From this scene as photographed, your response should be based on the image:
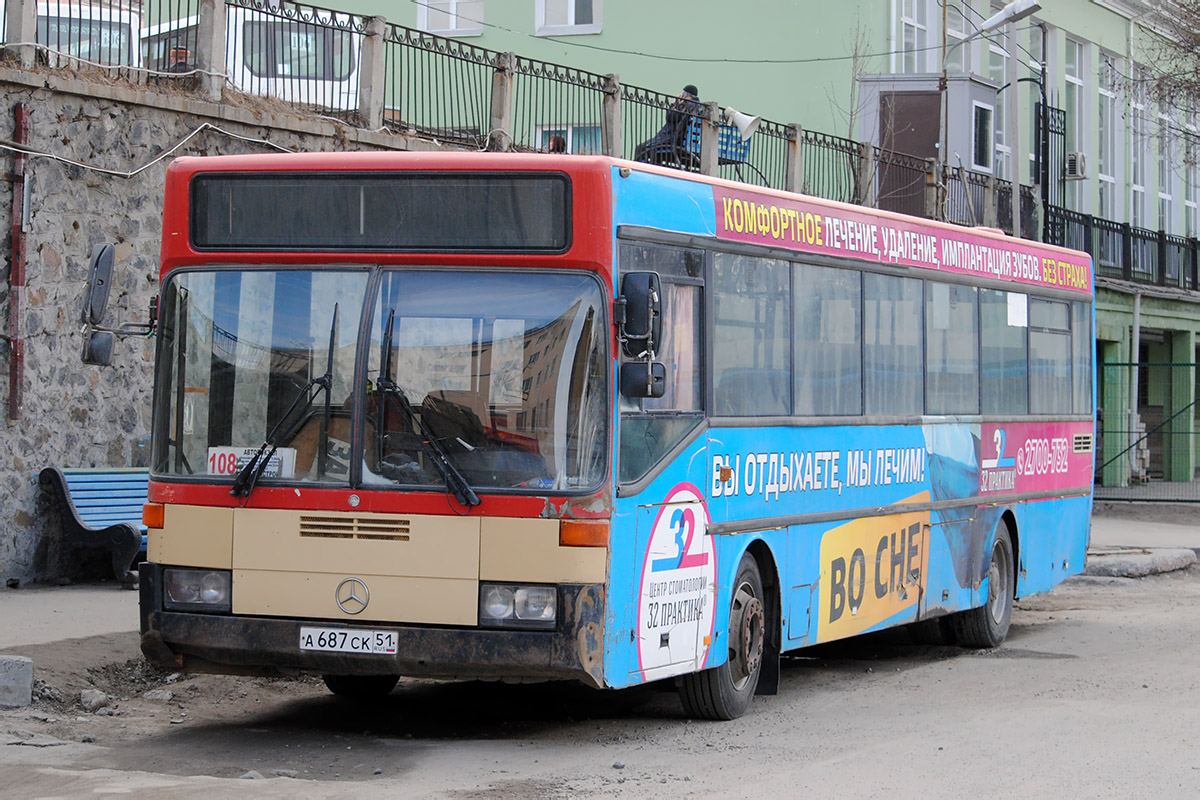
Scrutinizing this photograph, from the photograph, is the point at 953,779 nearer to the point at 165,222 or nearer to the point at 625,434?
the point at 625,434

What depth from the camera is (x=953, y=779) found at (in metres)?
7.41

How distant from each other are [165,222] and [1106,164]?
34.6 m

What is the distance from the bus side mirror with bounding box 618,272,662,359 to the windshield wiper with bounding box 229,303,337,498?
4.46ft

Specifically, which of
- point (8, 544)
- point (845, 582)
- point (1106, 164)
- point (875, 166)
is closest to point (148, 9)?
point (8, 544)

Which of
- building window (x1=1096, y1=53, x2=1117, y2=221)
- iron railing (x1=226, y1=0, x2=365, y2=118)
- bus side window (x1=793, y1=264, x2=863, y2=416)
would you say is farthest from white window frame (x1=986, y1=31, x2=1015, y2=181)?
bus side window (x1=793, y1=264, x2=863, y2=416)

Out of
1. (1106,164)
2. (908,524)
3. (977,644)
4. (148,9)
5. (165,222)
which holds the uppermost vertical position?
(1106,164)

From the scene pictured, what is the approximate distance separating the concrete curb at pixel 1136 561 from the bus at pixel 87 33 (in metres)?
10.8

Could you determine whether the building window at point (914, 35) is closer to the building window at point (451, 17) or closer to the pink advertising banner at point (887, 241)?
the building window at point (451, 17)

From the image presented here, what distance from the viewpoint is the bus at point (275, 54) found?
15.4m

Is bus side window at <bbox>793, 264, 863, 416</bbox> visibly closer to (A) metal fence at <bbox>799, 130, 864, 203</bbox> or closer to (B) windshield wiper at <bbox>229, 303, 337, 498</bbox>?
(B) windshield wiper at <bbox>229, 303, 337, 498</bbox>

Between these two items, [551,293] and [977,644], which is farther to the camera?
[977,644]

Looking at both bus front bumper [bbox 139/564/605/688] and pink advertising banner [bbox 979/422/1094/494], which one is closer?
bus front bumper [bbox 139/564/605/688]

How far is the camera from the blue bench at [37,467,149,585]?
43.8ft

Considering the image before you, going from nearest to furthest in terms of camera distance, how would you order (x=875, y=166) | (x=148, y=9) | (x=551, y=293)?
(x=551, y=293) < (x=148, y=9) < (x=875, y=166)
